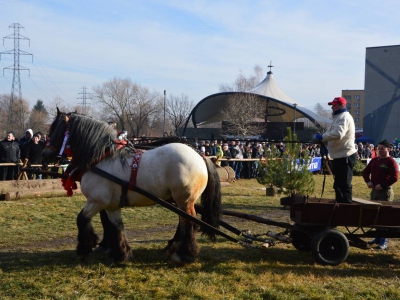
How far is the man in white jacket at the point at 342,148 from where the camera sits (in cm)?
636

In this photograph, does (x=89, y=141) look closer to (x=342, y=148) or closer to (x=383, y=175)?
(x=342, y=148)

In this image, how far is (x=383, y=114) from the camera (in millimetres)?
49062

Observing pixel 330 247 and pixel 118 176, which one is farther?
pixel 330 247

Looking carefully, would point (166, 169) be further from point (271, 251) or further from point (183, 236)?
point (271, 251)

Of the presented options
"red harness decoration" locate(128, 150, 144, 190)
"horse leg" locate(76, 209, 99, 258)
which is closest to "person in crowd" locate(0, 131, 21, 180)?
"horse leg" locate(76, 209, 99, 258)

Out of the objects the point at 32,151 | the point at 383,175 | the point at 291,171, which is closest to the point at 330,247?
the point at 383,175

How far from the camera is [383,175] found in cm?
771

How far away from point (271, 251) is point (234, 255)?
0.70 meters

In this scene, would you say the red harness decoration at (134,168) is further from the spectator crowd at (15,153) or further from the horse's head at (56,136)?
the spectator crowd at (15,153)

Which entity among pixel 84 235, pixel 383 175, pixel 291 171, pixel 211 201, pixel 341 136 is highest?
pixel 341 136

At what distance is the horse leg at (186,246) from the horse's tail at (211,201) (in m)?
0.34

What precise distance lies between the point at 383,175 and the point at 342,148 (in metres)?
1.67

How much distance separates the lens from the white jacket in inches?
248

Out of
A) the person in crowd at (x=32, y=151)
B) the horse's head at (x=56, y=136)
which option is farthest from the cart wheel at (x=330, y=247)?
the person in crowd at (x=32, y=151)
